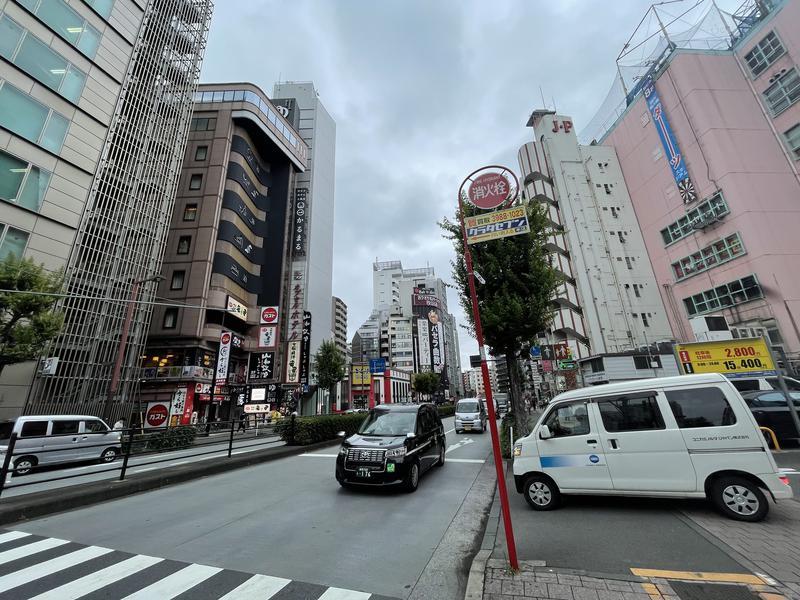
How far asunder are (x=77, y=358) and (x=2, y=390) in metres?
3.92

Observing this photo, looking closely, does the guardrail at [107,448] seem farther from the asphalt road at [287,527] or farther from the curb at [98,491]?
the asphalt road at [287,527]

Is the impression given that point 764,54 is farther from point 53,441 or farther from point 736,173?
point 53,441

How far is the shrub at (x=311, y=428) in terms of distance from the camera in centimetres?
1368

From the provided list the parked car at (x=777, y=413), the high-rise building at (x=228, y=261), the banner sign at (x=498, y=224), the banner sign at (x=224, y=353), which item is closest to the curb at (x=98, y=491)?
the banner sign at (x=498, y=224)

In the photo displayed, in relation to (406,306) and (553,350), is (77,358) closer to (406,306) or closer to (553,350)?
(553,350)

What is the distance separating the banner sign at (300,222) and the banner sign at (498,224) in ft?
138

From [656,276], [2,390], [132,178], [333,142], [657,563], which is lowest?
[657,563]

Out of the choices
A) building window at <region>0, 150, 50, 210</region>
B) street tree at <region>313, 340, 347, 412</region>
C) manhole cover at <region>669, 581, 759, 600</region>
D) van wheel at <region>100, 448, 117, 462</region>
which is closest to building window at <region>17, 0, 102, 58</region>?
building window at <region>0, 150, 50, 210</region>

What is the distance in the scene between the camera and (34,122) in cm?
1611

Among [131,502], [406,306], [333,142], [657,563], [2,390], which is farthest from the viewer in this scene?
[406,306]

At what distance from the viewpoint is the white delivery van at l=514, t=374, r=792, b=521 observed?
15.3 ft

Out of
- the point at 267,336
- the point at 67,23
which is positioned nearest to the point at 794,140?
the point at 267,336

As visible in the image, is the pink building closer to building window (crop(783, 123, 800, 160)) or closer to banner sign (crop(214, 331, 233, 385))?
building window (crop(783, 123, 800, 160))

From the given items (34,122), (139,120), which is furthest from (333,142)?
(34,122)
